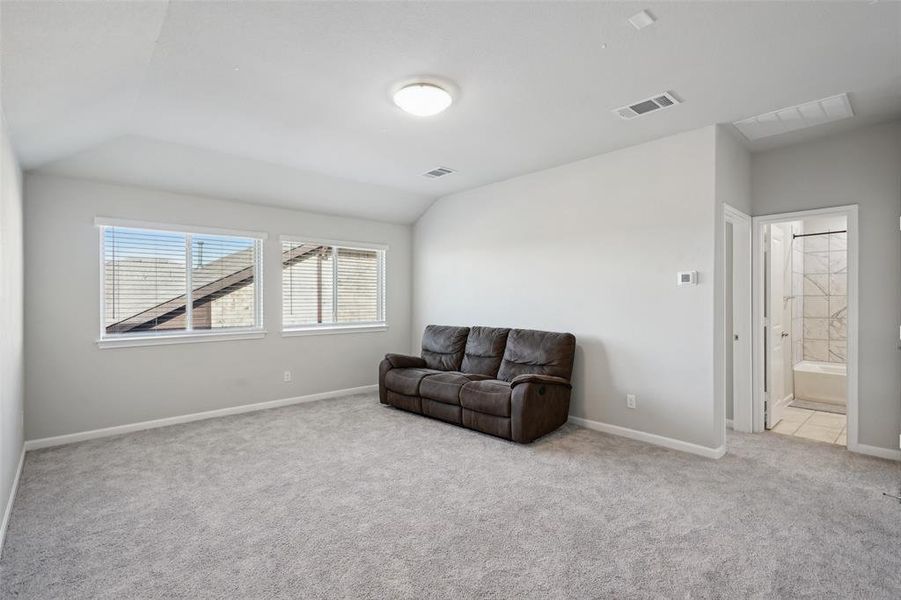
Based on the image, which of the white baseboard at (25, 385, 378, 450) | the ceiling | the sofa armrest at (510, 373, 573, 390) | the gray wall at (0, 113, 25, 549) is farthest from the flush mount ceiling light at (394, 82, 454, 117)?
the white baseboard at (25, 385, 378, 450)

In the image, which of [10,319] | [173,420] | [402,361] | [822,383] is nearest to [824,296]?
[822,383]

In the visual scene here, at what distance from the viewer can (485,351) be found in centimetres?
506

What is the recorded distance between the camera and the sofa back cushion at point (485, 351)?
196 inches

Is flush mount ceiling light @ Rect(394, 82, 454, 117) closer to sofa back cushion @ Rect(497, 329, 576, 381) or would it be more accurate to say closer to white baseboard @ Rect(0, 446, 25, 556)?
sofa back cushion @ Rect(497, 329, 576, 381)

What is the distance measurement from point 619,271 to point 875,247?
192 centimetres

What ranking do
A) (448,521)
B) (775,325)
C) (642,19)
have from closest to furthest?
(642,19), (448,521), (775,325)

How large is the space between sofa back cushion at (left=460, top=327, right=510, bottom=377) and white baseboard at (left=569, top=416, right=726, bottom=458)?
3.18 feet

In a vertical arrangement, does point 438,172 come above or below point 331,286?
above

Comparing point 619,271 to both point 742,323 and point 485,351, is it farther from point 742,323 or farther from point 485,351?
point 485,351

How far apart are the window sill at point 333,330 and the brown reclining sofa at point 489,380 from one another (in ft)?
2.89

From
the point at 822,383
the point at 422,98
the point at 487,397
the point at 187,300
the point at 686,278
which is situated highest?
the point at 422,98

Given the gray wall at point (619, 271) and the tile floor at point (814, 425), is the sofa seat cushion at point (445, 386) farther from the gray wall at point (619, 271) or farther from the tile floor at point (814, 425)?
the tile floor at point (814, 425)

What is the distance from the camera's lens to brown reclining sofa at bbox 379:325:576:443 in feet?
13.2

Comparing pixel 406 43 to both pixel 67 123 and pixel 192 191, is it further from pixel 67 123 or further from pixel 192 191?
pixel 192 191
